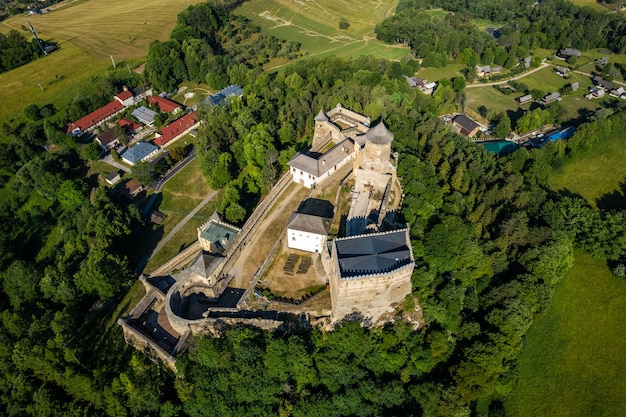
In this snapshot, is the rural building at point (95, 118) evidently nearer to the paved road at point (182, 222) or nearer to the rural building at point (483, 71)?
the paved road at point (182, 222)

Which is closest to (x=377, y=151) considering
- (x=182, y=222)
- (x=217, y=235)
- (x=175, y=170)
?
(x=217, y=235)

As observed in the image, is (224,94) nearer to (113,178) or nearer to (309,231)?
(113,178)

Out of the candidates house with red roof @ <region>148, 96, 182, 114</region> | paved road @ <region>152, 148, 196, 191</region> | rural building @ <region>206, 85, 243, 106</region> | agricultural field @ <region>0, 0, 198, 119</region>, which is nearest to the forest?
paved road @ <region>152, 148, 196, 191</region>

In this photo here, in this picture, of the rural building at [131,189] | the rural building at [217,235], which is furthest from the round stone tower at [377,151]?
the rural building at [131,189]

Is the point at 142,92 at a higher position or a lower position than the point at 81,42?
lower

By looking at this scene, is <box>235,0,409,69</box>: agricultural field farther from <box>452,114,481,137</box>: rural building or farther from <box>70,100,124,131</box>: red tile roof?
<box>70,100,124,131</box>: red tile roof
